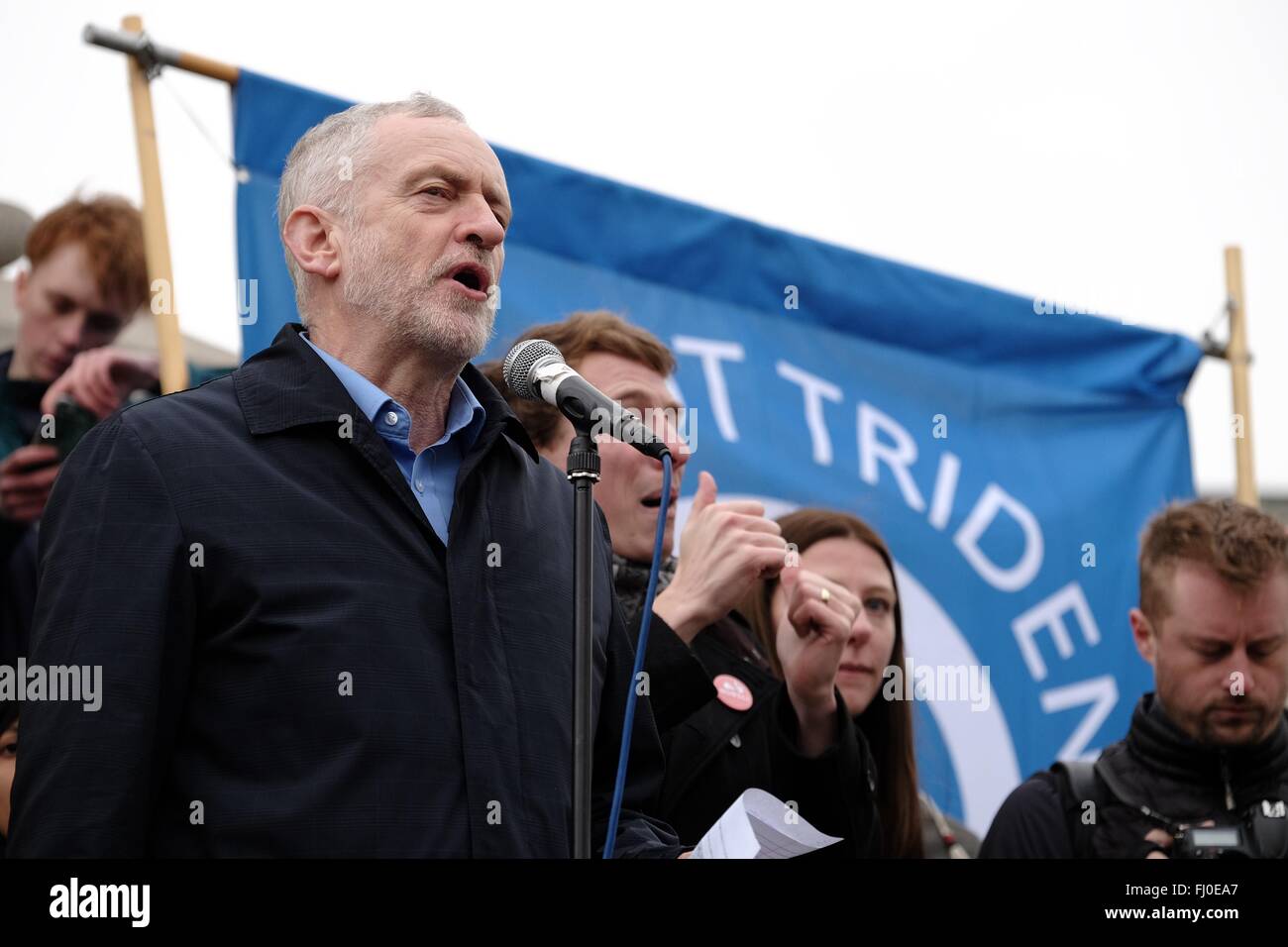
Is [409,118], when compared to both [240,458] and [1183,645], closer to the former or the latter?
[240,458]

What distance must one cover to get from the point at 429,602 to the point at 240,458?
37 centimetres

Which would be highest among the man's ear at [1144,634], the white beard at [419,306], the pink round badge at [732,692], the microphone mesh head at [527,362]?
the white beard at [419,306]

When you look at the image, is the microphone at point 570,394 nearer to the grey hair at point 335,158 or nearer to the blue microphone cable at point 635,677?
the blue microphone cable at point 635,677

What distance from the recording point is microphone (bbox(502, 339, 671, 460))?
2562mm

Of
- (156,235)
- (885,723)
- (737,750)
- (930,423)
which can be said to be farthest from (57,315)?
(930,423)

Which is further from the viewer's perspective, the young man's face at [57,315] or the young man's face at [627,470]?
the young man's face at [57,315]

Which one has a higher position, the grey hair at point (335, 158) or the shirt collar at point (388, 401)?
the grey hair at point (335, 158)

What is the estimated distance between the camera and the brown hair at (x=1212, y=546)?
4.35m

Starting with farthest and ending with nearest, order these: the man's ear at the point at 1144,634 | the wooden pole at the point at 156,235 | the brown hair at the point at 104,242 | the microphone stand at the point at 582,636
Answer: the brown hair at the point at 104,242 < the wooden pole at the point at 156,235 < the man's ear at the point at 1144,634 < the microphone stand at the point at 582,636

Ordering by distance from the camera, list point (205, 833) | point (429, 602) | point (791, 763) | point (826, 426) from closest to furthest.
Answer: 1. point (205, 833)
2. point (429, 602)
3. point (791, 763)
4. point (826, 426)

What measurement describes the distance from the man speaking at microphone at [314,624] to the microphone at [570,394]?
0.16 metres

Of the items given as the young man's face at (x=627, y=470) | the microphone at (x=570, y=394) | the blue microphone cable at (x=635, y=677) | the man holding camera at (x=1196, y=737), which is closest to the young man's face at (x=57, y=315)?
the young man's face at (x=627, y=470)
